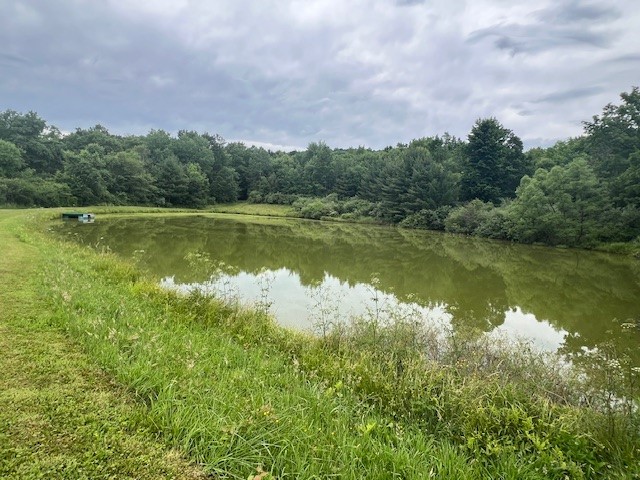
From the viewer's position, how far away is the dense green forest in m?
30.5

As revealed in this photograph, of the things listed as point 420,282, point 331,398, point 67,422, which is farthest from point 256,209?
point 67,422

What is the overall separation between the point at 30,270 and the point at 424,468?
28.3 ft

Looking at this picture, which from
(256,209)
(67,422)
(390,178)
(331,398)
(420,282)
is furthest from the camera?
(256,209)

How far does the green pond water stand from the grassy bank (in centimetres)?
204

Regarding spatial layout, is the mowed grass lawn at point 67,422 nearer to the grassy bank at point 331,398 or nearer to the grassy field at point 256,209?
the grassy bank at point 331,398

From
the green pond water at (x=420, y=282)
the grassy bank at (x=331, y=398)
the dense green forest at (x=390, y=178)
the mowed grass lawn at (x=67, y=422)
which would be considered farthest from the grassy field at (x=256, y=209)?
the mowed grass lawn at (x=67, y=422)

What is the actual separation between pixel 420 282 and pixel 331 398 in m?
11.7

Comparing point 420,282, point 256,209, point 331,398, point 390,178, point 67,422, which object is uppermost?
point 390,178

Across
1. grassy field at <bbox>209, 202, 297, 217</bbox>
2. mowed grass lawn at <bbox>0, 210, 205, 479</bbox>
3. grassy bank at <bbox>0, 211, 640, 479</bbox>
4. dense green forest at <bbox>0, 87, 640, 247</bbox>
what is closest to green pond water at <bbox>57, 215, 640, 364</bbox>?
grassy bank at <bbox>0, 211, 640, 479</bbox>

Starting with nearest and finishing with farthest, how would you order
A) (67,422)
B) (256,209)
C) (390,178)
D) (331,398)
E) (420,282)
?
(67,422) → (331,398) → (420,282) → (390,178) → (256,209)

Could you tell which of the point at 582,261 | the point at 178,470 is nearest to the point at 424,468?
the point at 178,470

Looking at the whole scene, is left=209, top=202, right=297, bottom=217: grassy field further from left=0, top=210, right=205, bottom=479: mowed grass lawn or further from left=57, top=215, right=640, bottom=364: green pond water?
left=0, top=210, right=205, bottom=479: mowed grass lawn

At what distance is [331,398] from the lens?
14.2 feet

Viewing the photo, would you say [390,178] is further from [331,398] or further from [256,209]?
[331,398]
